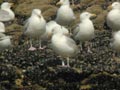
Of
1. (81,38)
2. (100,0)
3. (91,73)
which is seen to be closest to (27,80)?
(91,73)

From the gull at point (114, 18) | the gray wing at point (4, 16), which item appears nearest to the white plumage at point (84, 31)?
the gull at point (114, 18)

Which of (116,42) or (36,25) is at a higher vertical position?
(36,25)

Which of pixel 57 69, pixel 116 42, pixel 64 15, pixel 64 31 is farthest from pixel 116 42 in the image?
pixel 64 15

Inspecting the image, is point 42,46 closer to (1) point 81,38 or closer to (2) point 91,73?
(1) point 81,38

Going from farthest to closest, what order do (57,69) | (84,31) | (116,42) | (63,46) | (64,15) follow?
(64,15)
(84,31)
(116,42)
(63,46)
(57,69)

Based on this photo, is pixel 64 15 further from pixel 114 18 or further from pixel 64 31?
pixel 64 31

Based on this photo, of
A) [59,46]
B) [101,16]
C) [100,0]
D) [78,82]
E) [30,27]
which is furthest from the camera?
[100,0]

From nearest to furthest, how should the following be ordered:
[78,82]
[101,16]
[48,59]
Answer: [78,82] → [48,59] → [101,16]

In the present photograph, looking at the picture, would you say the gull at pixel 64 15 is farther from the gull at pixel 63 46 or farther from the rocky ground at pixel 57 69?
the gull at pixel 63 46
